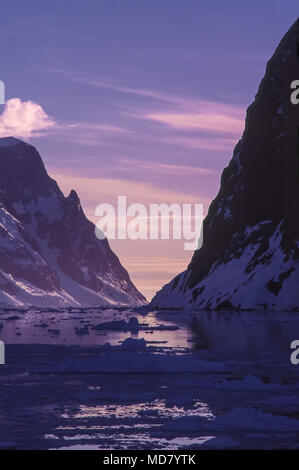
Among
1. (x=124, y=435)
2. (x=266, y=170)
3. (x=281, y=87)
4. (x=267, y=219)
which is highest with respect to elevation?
(x=281, y=87)

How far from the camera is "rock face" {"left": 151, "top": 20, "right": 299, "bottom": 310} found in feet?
475

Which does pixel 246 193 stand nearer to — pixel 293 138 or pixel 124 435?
pixel 293 138

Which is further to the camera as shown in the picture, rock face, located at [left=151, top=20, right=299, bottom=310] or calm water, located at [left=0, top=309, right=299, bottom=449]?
rock face, located at [left=151, top=20, right=299, bottom=310]

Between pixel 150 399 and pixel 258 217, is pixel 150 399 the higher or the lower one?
the lower one

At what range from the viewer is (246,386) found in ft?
105

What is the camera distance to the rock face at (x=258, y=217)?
144750 millimetres

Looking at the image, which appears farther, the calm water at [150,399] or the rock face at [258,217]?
the rock face at [258,217]

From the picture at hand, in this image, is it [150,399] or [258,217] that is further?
[258,217]

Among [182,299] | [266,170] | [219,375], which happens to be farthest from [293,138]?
[219,375]

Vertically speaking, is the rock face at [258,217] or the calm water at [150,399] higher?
the rock face at [258,217]

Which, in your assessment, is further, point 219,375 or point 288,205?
point 288,205

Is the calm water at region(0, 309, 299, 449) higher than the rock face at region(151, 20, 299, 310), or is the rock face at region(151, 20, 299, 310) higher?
the rock face at region(151, 20, 299, 310)

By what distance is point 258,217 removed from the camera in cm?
17200

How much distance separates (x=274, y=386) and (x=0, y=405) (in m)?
10.8
